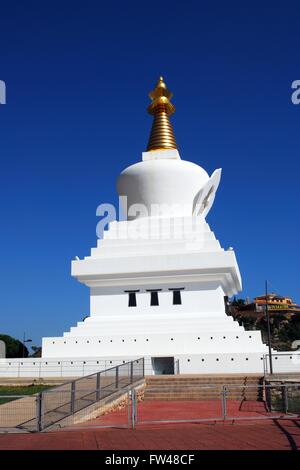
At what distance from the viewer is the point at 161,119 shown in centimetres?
3027

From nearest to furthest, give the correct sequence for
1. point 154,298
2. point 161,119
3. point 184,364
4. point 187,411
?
point 187,411
point 184,364
point 154,298
point 161,119

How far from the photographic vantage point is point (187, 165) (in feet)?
89.6

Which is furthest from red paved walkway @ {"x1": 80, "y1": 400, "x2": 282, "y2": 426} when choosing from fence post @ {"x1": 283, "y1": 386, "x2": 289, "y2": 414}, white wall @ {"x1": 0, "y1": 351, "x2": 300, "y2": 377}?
white wall @ {"x1": 0, "y1": 351, "x2": 300, "y2": 377}

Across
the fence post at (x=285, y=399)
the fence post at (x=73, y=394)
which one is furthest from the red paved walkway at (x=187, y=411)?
the fence post at (x=73, y=394)

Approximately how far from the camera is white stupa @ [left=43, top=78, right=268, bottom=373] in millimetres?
21266

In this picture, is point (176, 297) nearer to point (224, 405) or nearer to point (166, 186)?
point (166, 186)

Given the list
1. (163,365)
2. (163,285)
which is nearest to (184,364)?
(163,365)

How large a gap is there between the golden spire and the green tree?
21413 millimetres

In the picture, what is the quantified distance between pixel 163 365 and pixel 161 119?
50.5 feet

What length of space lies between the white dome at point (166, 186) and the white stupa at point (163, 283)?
0.18 ft

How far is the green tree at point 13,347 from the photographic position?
1613 inches

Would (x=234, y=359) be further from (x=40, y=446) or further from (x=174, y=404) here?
(x=40, y=446)

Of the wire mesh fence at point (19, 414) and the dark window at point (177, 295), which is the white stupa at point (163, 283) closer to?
the dark window at point (177, 295)
